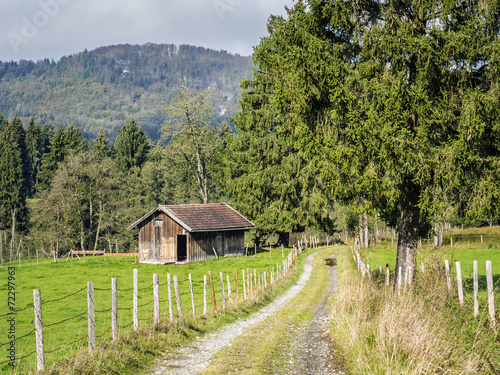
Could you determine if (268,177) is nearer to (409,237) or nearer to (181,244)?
(181,244)

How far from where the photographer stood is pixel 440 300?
39.3 ft

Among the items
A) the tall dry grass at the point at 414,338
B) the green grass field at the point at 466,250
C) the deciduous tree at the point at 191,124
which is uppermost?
the deciduous tree at the point at 191,124

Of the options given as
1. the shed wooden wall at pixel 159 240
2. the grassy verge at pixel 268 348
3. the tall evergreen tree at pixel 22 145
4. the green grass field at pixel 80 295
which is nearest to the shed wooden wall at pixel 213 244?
the shed wooden wall at pixel 159 240

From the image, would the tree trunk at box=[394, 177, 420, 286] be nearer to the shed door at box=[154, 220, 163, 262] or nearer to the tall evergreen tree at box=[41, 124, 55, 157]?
the shed door at box=[154, 220, 163, 262]

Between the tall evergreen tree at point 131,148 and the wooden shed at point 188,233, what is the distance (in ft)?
148

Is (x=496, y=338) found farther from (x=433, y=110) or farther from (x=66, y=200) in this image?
(x=66, y=200)

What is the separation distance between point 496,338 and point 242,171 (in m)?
43.3

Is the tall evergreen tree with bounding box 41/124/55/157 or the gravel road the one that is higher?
the tall evergreen tree with bounding box 41/124/55/157

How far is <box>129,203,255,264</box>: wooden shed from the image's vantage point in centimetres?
4181

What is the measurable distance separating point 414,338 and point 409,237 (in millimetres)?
9313

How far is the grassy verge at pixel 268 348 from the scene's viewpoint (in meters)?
9.74

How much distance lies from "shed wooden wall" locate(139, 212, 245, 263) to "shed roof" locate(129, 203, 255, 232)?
82cm

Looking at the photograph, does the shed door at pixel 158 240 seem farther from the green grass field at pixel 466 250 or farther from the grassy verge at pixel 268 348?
the grassy verge at pixel 268 348

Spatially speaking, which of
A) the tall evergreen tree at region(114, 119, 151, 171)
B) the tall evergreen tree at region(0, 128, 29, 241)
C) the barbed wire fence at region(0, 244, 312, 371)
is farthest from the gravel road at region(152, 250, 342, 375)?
the tall evergreen tree at region(114, 119, 151, 171)
